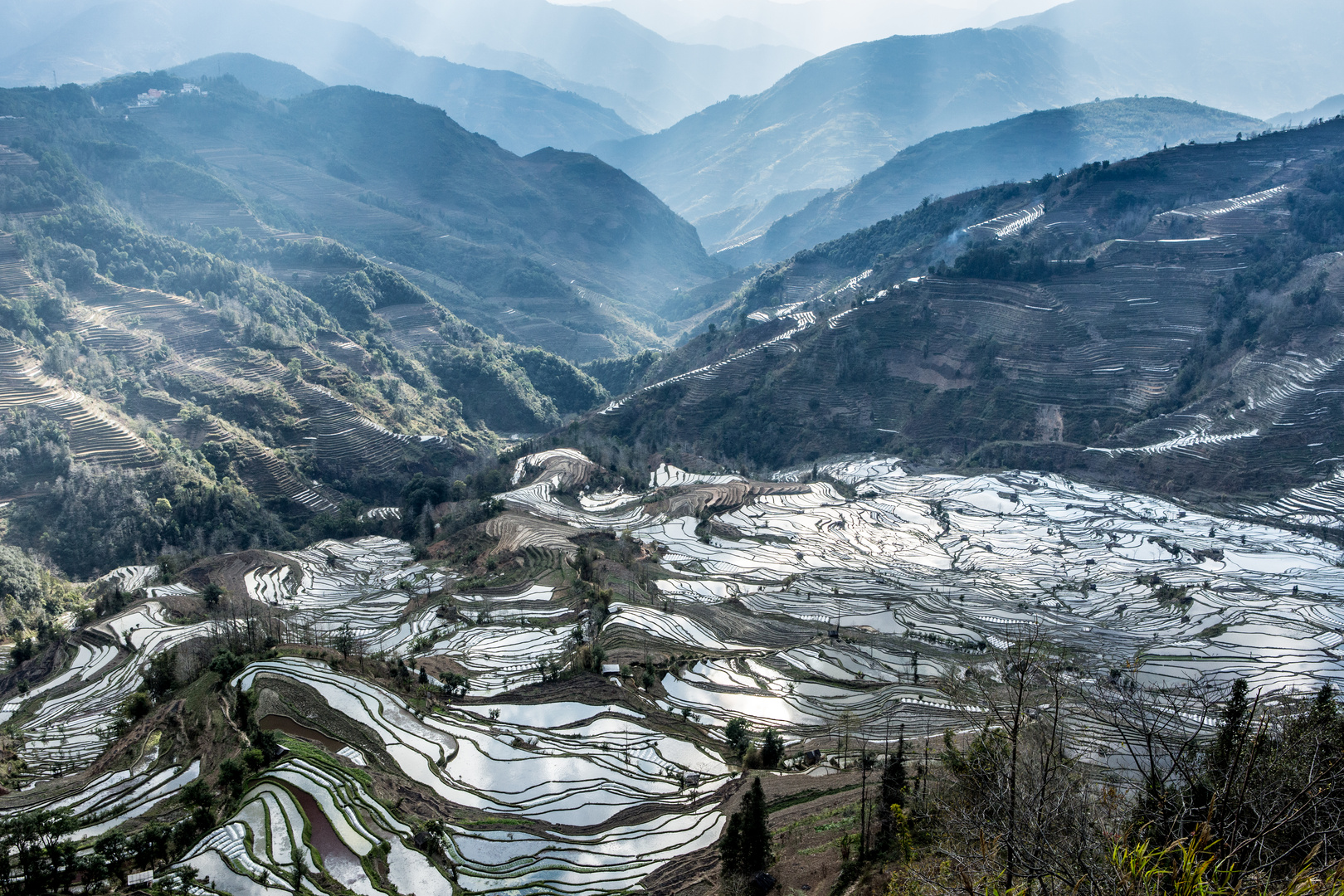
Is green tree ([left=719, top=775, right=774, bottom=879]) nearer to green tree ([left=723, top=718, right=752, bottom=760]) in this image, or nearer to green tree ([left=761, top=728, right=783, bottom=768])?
green tree ([left=761, top=728, right=783, bottom=768])

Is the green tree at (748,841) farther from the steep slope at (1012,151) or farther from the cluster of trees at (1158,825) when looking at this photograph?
the steep slope at (1012,151)

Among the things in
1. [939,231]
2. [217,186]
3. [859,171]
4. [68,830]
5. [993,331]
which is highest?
[859,171]

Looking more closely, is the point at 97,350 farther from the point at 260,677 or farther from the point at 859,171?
the point at 859,171

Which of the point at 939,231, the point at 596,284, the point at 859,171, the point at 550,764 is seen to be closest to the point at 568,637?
the point at 550,764

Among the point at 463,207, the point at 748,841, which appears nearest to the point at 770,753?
the point at 748,841

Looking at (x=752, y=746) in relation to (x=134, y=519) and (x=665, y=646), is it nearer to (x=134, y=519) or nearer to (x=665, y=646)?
(x=665, y=646)

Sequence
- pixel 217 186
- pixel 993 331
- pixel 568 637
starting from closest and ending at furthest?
pixel 568 637, pixel 993 331, pixel 217 186
